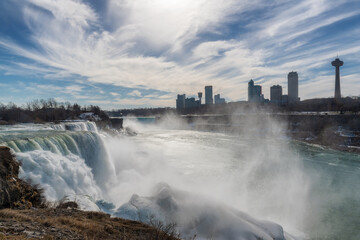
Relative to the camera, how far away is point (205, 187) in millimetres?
14375

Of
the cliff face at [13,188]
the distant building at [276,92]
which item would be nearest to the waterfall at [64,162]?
Result: the cliff face at [13,188]

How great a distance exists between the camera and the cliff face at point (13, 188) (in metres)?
6.59

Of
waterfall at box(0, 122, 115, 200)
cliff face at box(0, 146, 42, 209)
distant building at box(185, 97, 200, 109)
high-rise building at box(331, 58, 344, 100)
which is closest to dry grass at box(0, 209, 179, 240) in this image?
cliff face at box(0, 146, 42, 209)

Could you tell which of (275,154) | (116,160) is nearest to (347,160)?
(275,154)

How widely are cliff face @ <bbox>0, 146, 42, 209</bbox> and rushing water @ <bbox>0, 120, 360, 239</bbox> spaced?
0.61 metres

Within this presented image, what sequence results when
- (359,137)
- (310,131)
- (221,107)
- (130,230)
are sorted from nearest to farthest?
(130,230), (359,137), (310,131), (221,107)

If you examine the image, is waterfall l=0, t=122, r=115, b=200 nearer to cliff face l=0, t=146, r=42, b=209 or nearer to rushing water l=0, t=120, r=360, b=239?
rushing water l=0, t=120, r=360, b=239

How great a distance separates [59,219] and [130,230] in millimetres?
2074

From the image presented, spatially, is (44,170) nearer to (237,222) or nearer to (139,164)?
(237,222)

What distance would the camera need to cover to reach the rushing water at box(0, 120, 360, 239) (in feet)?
29.0

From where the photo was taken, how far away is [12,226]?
459cm

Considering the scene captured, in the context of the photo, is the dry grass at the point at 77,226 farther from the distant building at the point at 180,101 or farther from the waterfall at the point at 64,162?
the distant building at the point at 180,101

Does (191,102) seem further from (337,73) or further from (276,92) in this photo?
(337,73)

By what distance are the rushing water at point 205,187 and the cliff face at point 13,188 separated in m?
0.61
